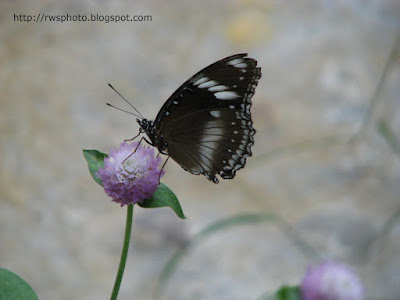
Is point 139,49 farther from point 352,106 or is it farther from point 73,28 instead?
point 352,106

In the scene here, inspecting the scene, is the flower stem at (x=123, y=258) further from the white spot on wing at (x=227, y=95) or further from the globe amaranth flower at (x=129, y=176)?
the white spot on wing at (x=227, y=95)

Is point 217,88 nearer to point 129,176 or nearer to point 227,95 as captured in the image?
point 227,95

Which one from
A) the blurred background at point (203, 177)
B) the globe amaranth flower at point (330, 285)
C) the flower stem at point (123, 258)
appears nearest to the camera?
the flower stem at point (123, 258)

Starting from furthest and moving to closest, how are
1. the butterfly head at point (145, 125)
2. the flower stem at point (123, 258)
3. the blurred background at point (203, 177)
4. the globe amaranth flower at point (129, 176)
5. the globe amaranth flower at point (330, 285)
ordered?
the blurred background at point (203, 177), the globe amaranth flower at point (330, 285), the butterfly head at point (145, 125), the globe amaranth flower at point (129, 176), the flower stem at point (123, 258)

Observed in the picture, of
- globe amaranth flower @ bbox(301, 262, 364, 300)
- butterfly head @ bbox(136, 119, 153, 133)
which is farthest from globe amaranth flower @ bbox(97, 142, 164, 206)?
globe amaranth flower @ bbox(301, 262, 364, 300)

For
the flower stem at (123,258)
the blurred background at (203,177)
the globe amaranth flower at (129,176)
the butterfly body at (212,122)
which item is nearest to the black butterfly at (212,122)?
the butterfly body at (212,122)

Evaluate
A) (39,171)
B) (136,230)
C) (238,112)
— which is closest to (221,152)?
(238,112)

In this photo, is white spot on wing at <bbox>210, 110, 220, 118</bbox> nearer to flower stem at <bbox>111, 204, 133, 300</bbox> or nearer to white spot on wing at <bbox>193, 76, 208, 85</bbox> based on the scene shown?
white spot on wing at <bbox>193, 76, 208, 85</bbox>
